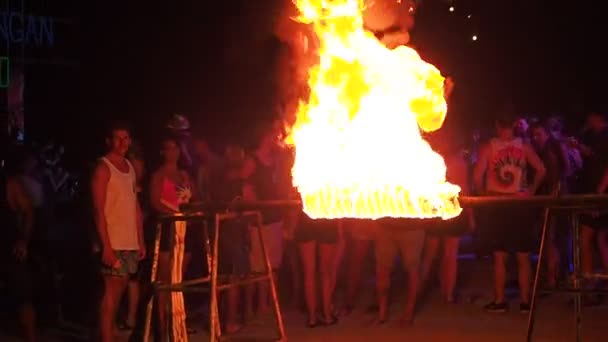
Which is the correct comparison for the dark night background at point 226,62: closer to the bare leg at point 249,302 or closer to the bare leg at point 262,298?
the bare leg at point 262,298

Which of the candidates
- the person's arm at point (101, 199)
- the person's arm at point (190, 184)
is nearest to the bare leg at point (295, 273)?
the person's arm at point (190, 184)

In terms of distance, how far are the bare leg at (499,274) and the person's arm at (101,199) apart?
4.48 metres

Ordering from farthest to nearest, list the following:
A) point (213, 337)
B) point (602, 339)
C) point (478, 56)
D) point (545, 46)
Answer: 1. point (478, 56)
2. point (545, 46)
3. point (602, 339)
4. point (213, 337)

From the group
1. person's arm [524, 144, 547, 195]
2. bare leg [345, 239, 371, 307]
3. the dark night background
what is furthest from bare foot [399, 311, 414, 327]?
the dark night background

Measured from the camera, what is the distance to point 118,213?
8.40m

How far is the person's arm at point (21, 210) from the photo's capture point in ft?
30.0

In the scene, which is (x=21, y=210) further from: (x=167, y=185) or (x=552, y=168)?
(x=552, y=168)

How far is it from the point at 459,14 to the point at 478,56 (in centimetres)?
164

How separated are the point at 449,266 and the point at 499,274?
30.3 inches

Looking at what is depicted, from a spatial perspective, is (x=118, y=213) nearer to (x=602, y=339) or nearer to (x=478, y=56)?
(x=602, y=339)

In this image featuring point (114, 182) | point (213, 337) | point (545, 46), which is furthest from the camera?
point (545, 46)

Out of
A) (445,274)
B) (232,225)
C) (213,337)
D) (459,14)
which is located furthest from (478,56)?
(213,337)

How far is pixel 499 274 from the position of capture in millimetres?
10945

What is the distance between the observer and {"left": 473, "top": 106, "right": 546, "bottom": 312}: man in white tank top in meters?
10.7
